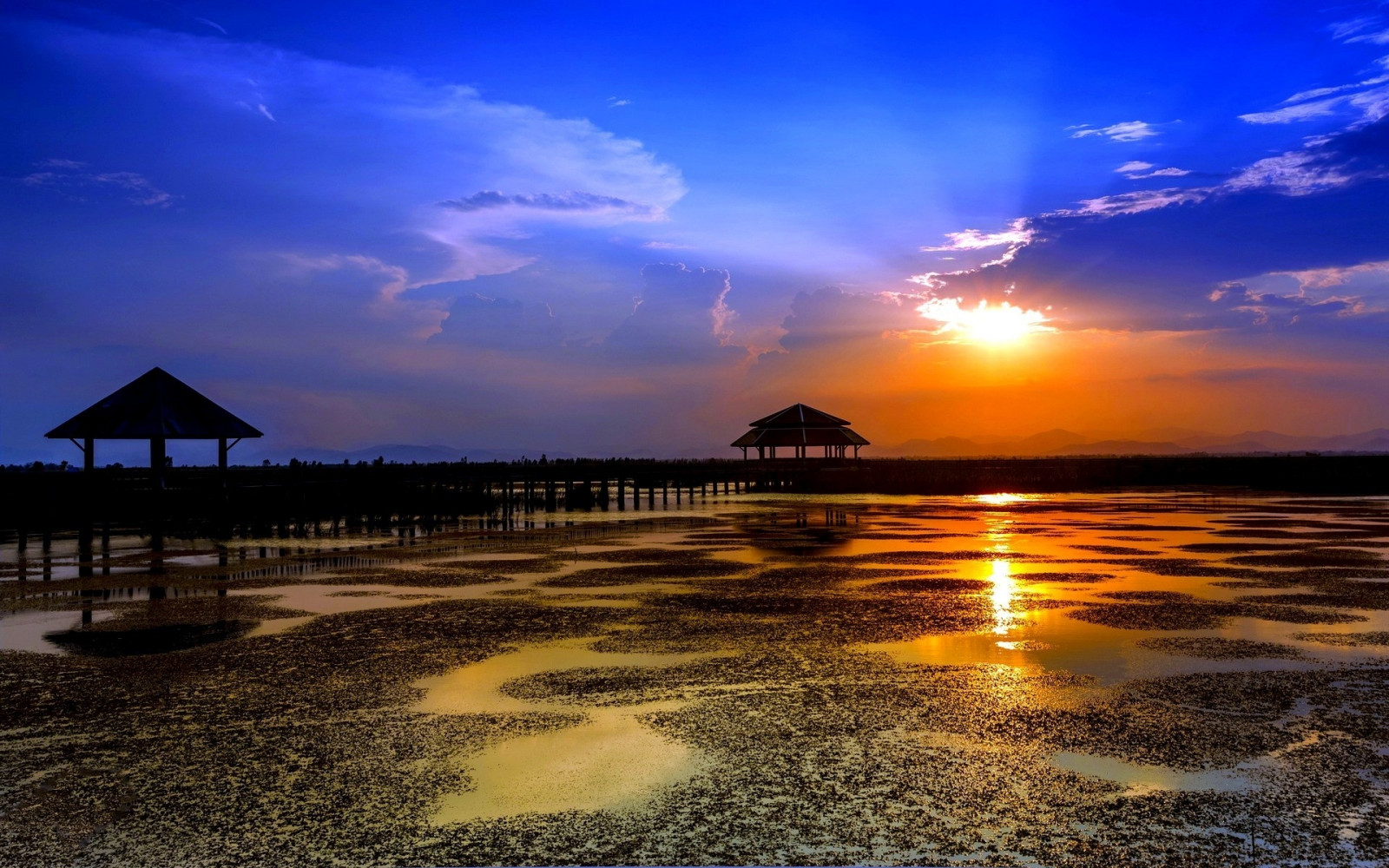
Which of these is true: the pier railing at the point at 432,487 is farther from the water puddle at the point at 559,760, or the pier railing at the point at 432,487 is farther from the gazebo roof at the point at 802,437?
the water puddle at the point at 559,760

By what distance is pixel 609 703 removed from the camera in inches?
335

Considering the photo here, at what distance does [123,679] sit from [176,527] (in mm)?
27221

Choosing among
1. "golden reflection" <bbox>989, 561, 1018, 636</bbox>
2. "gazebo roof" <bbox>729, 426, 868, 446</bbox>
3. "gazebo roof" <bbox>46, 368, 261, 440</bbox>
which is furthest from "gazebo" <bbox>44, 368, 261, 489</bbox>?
"gazebo roof" <bbox>729, 426, 868, 446</bbox>

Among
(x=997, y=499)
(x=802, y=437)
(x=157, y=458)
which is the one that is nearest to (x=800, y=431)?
(x=802, y=437)

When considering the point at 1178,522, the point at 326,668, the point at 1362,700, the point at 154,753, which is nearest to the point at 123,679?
the point at 326,668

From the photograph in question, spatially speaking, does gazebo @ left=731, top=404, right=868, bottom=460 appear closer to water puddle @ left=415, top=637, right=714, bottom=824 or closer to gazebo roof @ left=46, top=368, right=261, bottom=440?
gazebo roof @ left=46, top=368, right=261, bottom=440

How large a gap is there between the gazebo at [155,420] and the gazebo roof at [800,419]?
131 feet

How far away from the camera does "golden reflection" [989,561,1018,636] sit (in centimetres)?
1234

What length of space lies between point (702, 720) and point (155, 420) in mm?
32725

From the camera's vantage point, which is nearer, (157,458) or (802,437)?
(157,458)

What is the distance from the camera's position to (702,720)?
26.0 ft

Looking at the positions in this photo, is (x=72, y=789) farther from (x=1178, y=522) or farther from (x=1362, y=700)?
(x=1178, y=522)

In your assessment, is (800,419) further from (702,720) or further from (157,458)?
(702,720)

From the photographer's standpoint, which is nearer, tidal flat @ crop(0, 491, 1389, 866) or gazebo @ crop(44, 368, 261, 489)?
tidal flat @ crop(0, 491, 1389, 866)
